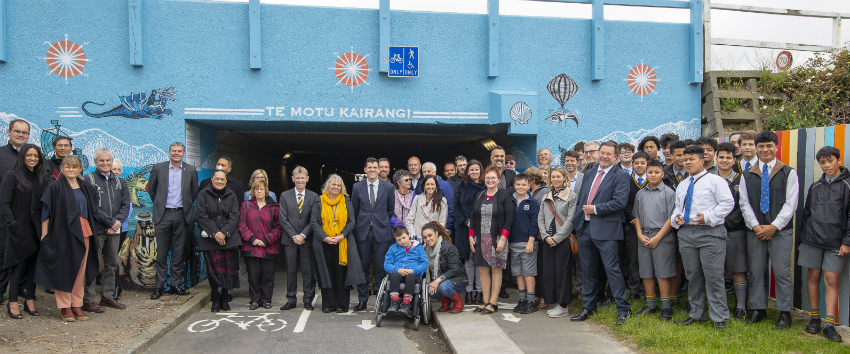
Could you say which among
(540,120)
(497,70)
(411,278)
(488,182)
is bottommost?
(411,278)

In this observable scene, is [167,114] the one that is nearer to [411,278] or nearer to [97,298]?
[97,298]

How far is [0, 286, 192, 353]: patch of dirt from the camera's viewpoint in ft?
17.0

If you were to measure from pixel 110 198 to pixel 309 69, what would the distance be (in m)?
3.36

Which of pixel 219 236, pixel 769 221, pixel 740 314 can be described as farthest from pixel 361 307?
pixel 769 221

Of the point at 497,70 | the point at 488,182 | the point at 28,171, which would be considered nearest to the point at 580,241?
the point at 488,182

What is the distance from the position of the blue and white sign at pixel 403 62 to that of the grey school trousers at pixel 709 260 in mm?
4740

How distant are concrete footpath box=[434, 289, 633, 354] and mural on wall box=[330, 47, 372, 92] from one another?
158 inches

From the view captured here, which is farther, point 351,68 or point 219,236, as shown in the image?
point 351,68

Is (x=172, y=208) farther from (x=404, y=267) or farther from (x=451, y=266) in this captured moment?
(x=451, y=266)

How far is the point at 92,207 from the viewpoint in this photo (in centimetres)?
627

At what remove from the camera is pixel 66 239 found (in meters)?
5.96

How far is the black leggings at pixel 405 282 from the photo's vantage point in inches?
247

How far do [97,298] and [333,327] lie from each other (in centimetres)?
342

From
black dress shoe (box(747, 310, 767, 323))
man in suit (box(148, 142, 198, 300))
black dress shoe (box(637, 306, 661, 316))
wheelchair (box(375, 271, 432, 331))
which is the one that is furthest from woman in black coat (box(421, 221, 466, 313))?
man in suit (box(148, 142, 198, 300))
